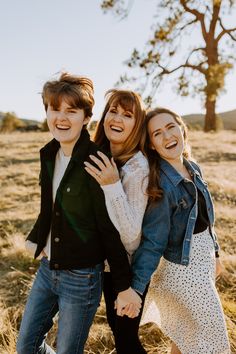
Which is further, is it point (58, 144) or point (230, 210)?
point (230, 210)

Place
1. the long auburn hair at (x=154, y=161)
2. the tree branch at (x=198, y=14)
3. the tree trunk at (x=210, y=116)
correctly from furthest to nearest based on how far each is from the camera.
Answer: the tree trunk at (x=210, y=116) < the tree branch at (x=198, y=14) < the long auburn hair at (x=154, y=161)

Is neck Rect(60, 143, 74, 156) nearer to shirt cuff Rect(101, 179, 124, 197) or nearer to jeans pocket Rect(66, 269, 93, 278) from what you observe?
shirt cuff Rect(101, 179, 124, 197)

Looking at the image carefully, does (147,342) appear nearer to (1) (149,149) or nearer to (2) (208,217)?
(2) (208,217)

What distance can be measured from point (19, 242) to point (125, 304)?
2.83 metres

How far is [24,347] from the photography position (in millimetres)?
2352

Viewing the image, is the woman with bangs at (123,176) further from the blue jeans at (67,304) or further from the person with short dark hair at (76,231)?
the blue jeans at (67,304)

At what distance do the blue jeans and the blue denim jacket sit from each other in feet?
0.78

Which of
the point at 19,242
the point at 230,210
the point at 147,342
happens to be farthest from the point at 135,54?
the point at 147,342

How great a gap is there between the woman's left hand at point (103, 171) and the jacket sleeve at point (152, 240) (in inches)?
11.7

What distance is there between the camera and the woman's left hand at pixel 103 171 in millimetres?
2086

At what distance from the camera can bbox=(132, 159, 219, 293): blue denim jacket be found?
2.24m

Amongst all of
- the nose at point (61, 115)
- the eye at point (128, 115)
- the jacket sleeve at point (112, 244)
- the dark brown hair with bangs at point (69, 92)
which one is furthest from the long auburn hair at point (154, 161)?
the nose at point (61, 115)

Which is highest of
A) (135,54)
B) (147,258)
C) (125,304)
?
(135,54)

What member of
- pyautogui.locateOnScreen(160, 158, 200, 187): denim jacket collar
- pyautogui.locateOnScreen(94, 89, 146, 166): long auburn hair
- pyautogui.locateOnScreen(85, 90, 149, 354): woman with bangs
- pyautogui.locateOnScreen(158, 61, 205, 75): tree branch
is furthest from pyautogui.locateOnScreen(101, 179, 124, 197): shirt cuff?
pyautogui.locateOnScreen(158, 61, 205, 75): tree branch
